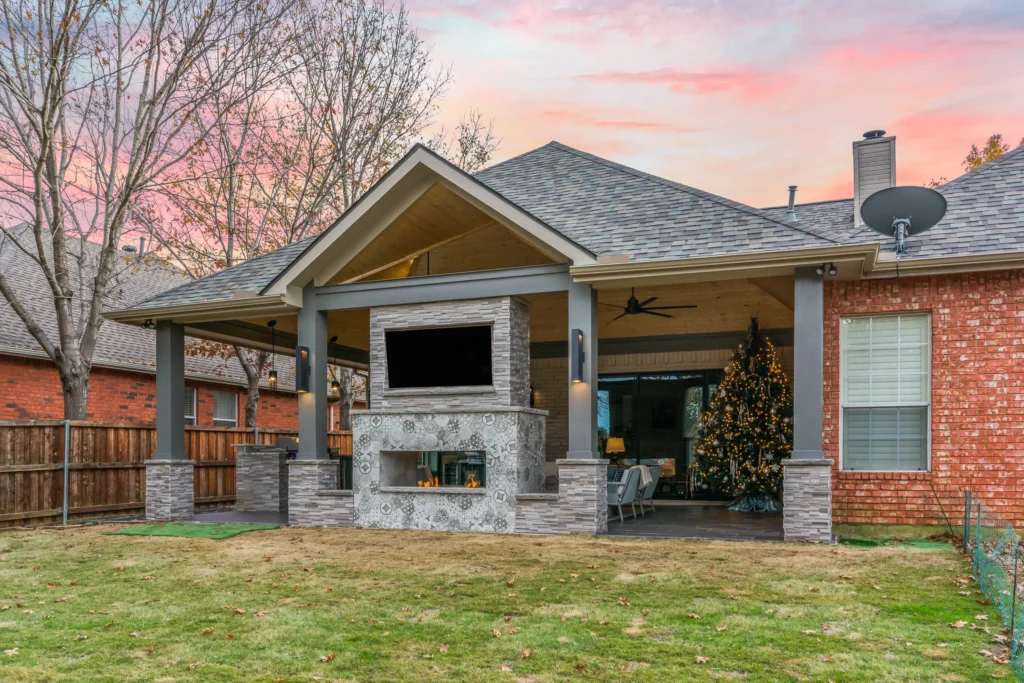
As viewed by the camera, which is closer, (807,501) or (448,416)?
(807,501)

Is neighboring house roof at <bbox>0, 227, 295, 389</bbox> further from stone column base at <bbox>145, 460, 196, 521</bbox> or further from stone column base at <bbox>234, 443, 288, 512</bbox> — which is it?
stone column base at <bbox>234, 443, 288, 512</bbox>

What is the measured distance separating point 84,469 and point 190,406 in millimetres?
7305

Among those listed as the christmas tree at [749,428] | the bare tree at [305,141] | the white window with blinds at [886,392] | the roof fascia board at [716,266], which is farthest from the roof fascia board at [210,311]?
the white window with blinds at [886,392]

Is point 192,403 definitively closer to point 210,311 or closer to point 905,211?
point 210,311

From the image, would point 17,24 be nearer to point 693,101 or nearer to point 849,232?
point 693,101

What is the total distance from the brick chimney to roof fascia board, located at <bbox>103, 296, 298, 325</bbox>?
855cm

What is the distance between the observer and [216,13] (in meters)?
13.5

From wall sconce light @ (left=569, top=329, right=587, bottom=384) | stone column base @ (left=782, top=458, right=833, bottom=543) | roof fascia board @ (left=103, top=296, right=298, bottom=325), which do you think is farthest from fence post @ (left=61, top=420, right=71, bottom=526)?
stone column base @ (left=782, top=458, right=833, bottom=543)

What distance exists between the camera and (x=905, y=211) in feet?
33.5

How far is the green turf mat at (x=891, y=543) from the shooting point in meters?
8.71

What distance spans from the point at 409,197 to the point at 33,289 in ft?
35.4

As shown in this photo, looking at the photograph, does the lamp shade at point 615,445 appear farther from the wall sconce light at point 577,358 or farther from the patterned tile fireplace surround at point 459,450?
the wall sconce light at point 577,358

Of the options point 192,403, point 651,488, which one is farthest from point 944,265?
point 192,403

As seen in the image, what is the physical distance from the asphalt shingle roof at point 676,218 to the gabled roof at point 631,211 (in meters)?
0.01
